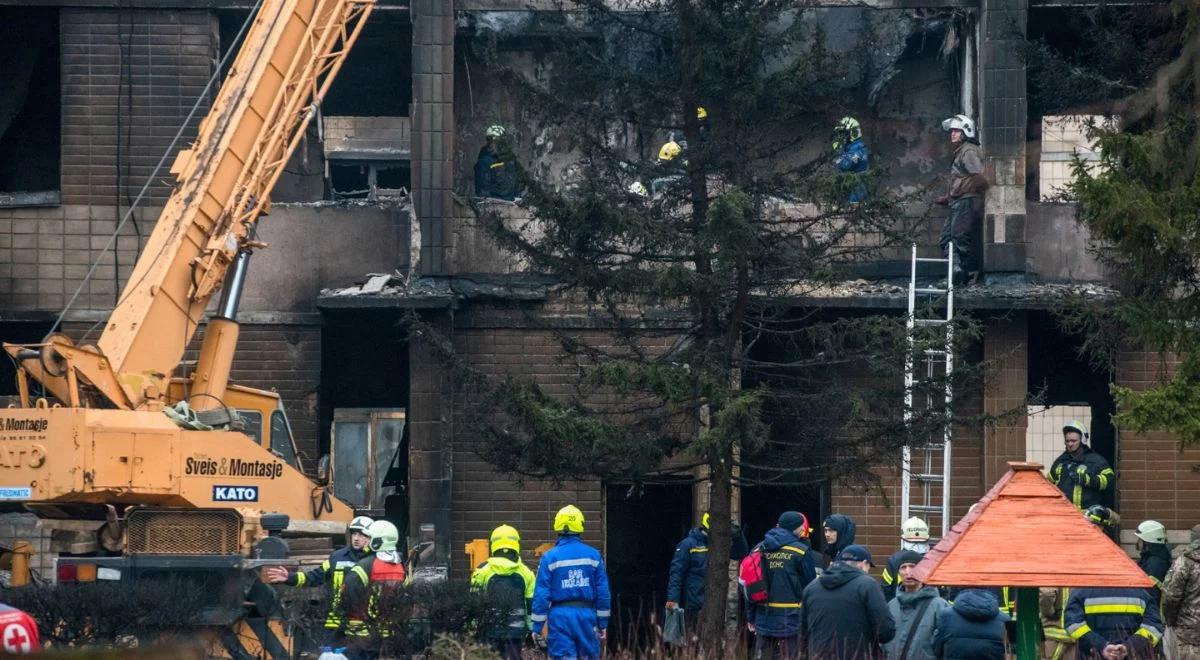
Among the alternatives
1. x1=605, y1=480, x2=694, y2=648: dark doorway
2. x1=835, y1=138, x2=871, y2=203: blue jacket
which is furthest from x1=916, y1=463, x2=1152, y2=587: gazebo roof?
x1=605, y1=480, x2=694, y2=648: dark doorway

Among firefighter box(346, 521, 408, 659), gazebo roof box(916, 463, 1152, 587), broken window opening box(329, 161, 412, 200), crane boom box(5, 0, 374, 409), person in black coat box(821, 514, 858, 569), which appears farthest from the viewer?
broken window opening box(329, 161, 412, 200)

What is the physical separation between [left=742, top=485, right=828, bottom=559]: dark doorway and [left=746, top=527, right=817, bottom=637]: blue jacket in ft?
24.0

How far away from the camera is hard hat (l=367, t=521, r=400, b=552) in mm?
12773

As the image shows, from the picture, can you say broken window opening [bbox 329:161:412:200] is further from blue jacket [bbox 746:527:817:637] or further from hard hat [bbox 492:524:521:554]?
blue jacket [bbox 746:527:817:637]

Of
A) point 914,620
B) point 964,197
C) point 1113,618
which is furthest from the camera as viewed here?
point 964,197

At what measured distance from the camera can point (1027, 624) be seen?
8.50 meters

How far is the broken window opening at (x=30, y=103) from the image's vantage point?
20.0 metres

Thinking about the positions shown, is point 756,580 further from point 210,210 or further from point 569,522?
point 210,210

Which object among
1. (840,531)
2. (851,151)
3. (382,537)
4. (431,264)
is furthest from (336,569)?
(851,151)

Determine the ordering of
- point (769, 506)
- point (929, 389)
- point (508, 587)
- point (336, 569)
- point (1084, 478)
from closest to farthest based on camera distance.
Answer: point (508, 587) < point (336, 569) < point (929, 389) < point (1084, 478) < point (769, 506)

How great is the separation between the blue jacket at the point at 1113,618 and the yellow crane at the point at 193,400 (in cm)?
569

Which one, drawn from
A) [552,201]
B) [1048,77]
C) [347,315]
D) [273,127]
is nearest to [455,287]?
[347,315]

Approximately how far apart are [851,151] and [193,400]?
7.29 m

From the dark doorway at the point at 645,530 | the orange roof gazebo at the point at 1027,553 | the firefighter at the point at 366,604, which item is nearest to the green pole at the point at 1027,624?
the orange roof gazebo at the point at 1027,553
